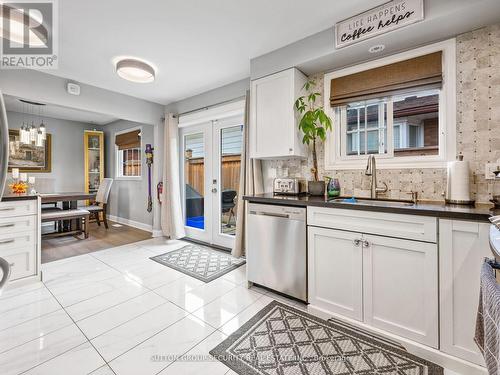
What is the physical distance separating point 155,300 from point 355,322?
1.76 meters

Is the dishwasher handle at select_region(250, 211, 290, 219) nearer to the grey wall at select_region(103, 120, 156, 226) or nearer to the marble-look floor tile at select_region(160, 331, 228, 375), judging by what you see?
the marble-look floor tile at select_region(160, 331, 228, 375)

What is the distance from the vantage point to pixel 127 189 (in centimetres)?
552

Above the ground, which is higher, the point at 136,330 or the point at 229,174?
the point at 229,174

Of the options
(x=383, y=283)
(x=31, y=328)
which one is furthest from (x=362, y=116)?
(x=31, y=328)

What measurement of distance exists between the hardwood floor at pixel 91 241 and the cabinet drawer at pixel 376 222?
3525 mm

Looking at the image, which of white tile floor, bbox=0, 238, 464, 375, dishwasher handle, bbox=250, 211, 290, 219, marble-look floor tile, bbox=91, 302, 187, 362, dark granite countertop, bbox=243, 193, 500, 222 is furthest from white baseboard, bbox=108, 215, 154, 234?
dark granite countertop, bbox=243, 193, 500, 222

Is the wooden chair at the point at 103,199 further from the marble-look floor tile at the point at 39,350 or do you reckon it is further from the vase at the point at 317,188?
the vase at the point at 317,188

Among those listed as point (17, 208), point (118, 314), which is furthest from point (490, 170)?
point (17, 208)

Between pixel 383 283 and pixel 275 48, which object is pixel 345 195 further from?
pixel 275 48

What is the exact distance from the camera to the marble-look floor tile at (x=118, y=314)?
1.77 meters

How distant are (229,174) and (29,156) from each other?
486 cm

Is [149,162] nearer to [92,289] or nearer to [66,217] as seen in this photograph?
[66,217]

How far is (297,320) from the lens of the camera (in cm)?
188

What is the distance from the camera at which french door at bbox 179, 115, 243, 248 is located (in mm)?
3604
